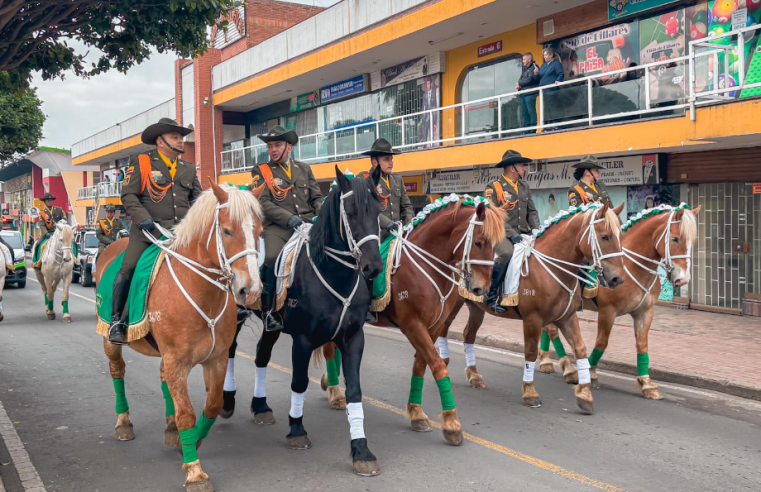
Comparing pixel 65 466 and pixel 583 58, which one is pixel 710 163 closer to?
pixel 583 58

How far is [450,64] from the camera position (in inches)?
864

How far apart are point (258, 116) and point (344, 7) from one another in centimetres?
1211

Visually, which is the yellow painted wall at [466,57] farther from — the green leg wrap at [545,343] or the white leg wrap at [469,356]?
the white leg wrap at [469,356]

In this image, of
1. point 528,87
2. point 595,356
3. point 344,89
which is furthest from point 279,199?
point 344,89

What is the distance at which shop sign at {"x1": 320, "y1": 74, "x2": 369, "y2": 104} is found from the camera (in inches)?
1021

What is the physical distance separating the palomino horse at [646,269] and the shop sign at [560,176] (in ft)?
24.1

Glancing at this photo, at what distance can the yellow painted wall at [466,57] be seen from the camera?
1888 cm

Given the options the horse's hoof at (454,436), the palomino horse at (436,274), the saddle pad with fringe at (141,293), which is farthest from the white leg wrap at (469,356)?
the saddle pad with fringe at (141,293)

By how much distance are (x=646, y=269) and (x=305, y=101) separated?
23.9 meters

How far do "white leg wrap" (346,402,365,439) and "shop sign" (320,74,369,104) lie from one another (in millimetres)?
21510

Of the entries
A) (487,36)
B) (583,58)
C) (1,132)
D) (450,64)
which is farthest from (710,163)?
(1,132)

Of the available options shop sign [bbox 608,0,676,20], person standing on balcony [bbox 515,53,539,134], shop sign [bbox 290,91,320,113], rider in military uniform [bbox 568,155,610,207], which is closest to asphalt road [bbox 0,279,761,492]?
rider in military uniform [bbox 568,155,610,207]

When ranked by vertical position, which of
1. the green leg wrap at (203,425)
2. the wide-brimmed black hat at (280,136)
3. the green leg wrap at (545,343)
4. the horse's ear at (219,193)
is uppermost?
the wide-brimmed black hat at (280,136)

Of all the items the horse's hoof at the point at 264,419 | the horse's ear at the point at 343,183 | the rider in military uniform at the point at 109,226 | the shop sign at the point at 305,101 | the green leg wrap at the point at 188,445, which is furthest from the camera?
the shop sign at the point at 305,101
